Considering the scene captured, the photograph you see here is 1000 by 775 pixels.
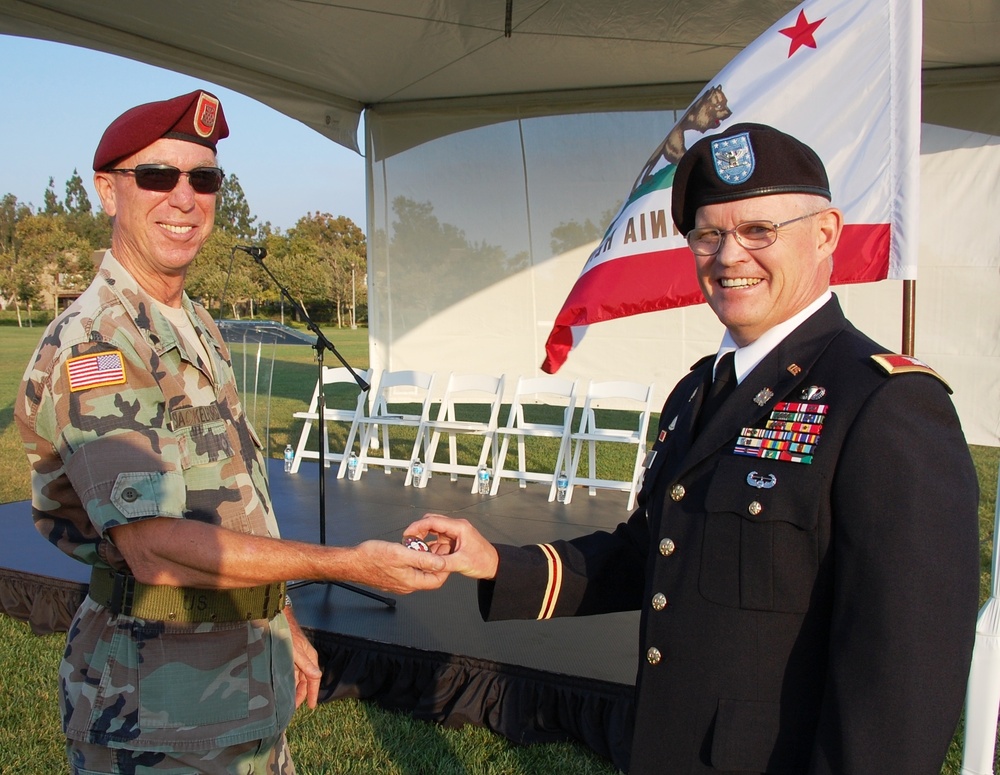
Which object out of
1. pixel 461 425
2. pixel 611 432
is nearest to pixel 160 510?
pixel 611 432

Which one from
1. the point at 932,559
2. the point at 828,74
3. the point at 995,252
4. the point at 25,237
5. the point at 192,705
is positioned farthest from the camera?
the point at 25,237

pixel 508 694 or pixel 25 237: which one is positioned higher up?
pixel 25 237

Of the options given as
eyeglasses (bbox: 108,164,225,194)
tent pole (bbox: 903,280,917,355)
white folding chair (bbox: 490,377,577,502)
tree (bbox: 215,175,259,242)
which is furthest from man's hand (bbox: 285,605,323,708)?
tree (bbox: 215,175,259,242)

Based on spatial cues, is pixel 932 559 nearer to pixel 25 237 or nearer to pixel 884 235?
pixel 884 235

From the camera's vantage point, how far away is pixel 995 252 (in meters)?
7.55

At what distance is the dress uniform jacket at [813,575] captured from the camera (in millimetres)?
1250

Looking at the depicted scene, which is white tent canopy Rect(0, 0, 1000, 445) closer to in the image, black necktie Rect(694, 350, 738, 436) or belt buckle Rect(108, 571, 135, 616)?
black necktie Rect(694, 350, 738, 436)

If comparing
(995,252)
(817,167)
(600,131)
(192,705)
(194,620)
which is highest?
(600,131)

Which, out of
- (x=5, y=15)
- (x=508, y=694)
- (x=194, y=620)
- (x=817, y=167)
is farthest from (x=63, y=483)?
(x=5, y=15)

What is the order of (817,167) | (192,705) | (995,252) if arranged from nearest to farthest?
(817,167)
(192,705)
(995,252)

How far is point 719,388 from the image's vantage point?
1.70 meters

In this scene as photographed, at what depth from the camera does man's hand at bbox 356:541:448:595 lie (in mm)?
1662

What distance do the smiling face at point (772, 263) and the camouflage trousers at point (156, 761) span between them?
1338 millimetres

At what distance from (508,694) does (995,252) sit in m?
6.19
